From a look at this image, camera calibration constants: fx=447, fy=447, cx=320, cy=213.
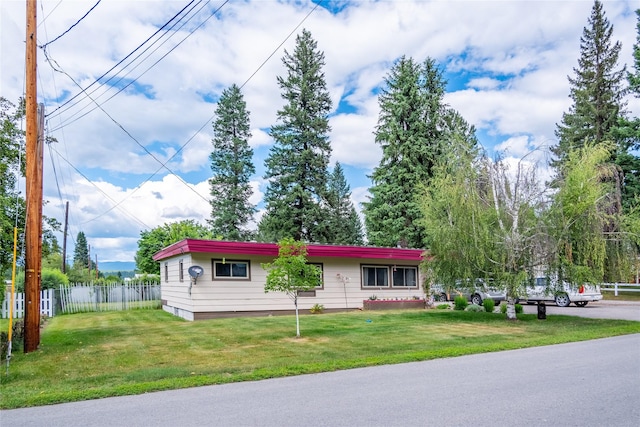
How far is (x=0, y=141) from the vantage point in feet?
34.8

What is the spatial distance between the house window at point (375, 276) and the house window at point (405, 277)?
0.46m

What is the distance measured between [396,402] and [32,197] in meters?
8.39

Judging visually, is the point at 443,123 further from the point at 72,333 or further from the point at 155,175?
the point at 72,333

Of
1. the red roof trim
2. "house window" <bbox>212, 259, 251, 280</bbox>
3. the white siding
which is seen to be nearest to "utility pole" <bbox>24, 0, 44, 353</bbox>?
the red roof trim

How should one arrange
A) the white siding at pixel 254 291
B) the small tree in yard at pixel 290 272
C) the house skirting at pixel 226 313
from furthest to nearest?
the white siding at pixel 254 291 < the house skirting at pixel 226 313 < the small tree in yard at pixel 290 272

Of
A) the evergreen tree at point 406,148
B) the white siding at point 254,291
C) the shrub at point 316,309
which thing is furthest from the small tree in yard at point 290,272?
the evergreen tree at point 406,148

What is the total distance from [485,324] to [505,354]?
514 centimetres

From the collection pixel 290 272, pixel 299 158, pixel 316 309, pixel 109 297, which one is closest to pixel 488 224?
pixel 316 309

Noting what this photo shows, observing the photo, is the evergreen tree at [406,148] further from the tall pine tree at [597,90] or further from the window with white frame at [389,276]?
the tall pine tree at [597,90]

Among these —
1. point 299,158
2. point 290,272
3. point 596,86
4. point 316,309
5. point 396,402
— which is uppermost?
point 596,86

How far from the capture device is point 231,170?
3127 cm

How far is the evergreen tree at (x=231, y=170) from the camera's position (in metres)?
30.8

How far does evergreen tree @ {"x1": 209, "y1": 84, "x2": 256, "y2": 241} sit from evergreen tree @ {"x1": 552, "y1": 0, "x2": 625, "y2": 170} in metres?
21.7

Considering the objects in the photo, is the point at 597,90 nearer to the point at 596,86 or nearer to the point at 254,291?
the point at 596,86
